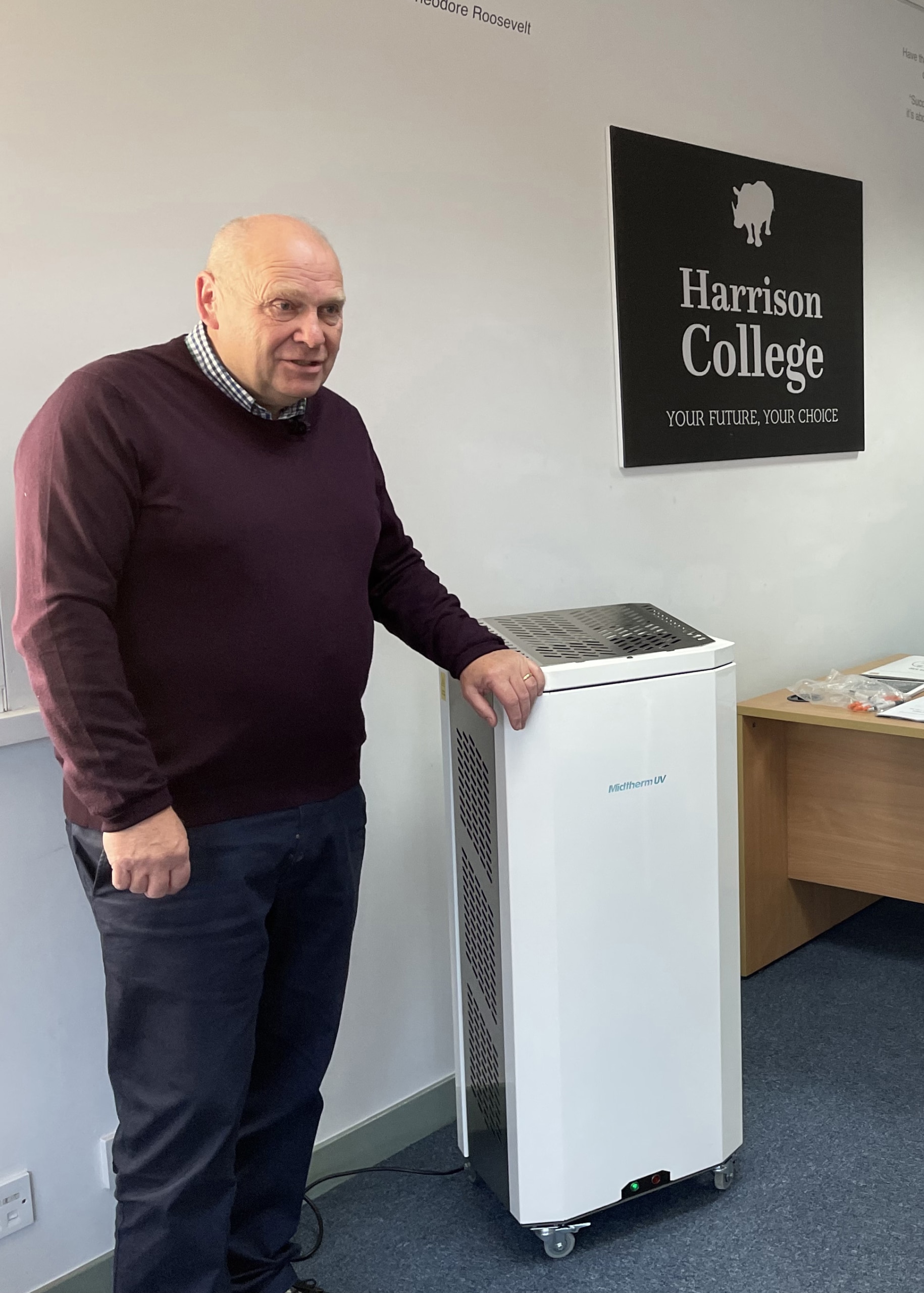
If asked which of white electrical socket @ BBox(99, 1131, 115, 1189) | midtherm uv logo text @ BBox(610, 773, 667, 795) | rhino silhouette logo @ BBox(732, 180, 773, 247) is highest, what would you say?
rhino silhouette logo @ BBox(732, 180, 773, 247)

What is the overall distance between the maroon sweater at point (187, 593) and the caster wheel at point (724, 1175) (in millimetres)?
1033

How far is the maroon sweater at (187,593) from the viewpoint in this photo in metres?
1.25

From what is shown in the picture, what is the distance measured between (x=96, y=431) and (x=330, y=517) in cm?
34

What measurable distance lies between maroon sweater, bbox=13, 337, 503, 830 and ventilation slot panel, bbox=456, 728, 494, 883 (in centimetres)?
28

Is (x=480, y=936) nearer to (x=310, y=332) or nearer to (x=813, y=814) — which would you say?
(x=310, y=332)

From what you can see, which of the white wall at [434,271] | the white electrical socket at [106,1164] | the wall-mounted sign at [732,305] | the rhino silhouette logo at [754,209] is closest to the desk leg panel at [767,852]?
the white wall at [434,271]

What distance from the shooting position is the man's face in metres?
1.38

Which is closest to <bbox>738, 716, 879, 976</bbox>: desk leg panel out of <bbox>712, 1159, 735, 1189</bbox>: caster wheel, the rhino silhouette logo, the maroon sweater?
<bbox>712, 1159, 735, 1189</bbox>: caster wheel

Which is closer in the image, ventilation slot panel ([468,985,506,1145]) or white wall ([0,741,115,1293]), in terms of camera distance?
white wall ([0,741,115,1293])

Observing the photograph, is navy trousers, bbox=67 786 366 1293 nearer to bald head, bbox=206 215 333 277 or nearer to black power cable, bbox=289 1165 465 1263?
black power cable, bbox=289 1165 465 1263

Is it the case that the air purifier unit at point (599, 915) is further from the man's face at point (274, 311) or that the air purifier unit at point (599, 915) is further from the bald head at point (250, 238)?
the bald head at point (250, 238)

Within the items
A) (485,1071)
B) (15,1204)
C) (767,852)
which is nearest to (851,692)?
(767,852)

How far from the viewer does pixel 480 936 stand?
1.87 meters

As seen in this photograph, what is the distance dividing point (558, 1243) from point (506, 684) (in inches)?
37.2
